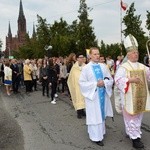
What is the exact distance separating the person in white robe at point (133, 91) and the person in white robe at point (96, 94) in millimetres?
478

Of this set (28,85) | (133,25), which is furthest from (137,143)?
(133,25)

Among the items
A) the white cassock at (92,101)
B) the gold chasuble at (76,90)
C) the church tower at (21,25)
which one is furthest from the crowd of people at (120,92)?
the church tower at (21,25)

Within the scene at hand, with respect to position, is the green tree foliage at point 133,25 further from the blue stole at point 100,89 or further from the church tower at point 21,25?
the church tower at point 21,25

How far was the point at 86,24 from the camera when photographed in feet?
126

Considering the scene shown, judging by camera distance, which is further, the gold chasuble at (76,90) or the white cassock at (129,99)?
the gold chasuble at (76,90)

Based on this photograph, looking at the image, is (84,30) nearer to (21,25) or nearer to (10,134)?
(10,134)

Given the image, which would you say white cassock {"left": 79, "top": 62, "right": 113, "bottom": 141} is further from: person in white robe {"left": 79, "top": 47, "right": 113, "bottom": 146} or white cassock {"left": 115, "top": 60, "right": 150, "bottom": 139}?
white cassock {"left": 115, "top": 60, "right": 150, "bottom": 139}

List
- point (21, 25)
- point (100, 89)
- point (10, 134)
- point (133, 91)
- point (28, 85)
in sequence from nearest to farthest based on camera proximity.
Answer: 1. point (133, 91)
2. point (100, 89)
3. point (10, 134)
4. point (28, 85)
5. point (21, 25)

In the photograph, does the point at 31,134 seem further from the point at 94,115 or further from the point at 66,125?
the point at 94,115

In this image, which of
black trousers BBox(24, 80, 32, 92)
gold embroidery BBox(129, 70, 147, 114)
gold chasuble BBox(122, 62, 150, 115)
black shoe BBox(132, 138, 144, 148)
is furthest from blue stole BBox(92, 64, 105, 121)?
black trousers BBox(24, 80, 32, 92)

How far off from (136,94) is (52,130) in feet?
8.60

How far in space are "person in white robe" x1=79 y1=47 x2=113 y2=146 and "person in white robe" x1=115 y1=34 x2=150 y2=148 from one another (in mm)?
478

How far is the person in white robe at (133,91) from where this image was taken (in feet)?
24.1

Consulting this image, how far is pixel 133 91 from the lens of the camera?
746 centimetres
